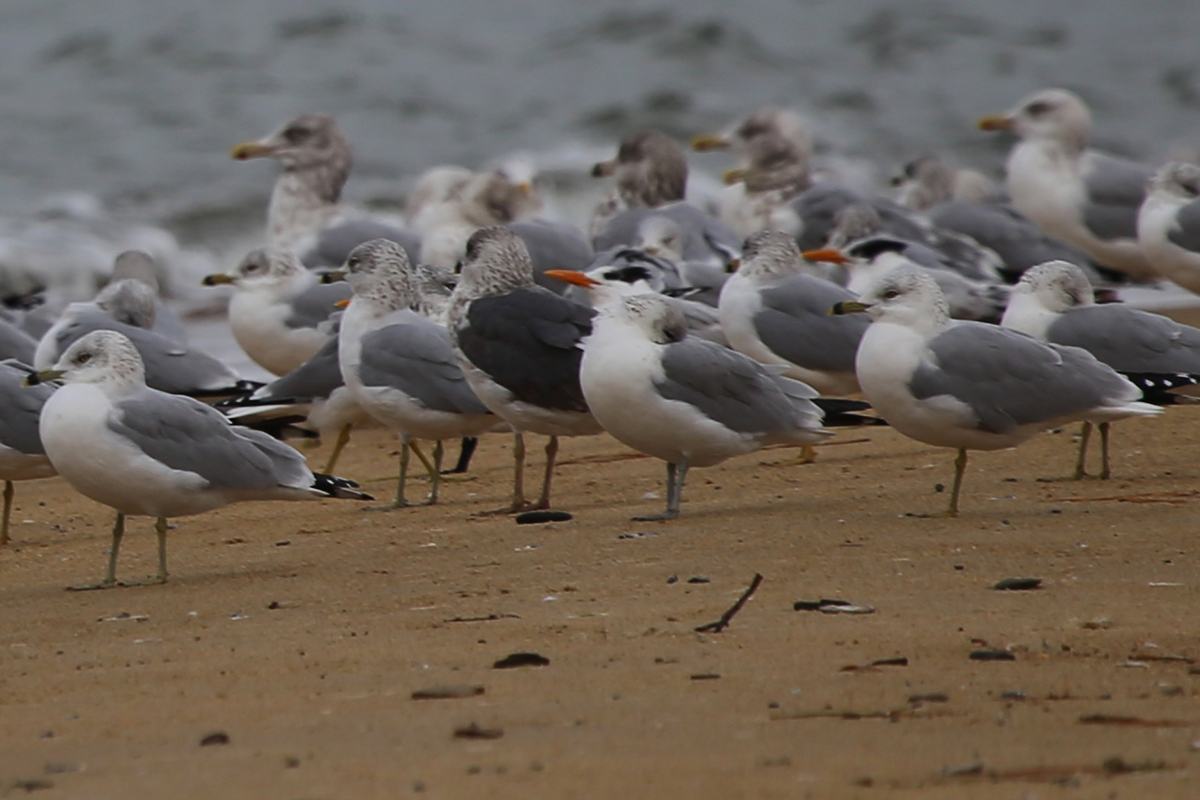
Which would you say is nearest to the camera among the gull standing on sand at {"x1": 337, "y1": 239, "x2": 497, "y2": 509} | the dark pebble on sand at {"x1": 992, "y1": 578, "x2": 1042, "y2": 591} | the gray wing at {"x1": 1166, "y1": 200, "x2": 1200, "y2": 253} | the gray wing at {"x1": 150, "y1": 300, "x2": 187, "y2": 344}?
the dark pebble on sand at {"x1": 992, "y1": 578, "x2": 1042, "y2": 591}

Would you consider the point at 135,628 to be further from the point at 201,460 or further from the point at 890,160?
the point at 890,160

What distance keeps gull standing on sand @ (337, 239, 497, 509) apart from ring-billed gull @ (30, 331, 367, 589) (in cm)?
146

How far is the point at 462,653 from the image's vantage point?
5023 mm

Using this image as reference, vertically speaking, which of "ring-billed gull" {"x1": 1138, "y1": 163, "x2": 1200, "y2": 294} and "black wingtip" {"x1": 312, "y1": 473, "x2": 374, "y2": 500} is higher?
"ring-billed gull" {"x1": 1138, "y1": 163, "x2": 1200, "y2": 294}

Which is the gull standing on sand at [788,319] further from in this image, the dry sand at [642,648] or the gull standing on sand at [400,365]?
the gull standing on sand at [400,365]

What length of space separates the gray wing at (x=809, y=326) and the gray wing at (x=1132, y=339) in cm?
139

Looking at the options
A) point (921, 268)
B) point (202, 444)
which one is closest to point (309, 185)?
point (921, 268)

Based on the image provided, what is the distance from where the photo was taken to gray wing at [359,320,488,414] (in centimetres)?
858

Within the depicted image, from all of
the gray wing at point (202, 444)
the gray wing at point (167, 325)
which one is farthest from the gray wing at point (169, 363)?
the gray wing at point (202, 444)

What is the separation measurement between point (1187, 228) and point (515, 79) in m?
20.3

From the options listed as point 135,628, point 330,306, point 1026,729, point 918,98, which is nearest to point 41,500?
point 330,306

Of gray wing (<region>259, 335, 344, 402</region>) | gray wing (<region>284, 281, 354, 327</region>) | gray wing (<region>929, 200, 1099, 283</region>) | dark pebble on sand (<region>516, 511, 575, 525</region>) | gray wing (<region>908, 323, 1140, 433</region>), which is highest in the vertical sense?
gray wing (<region>929, 200, 1099, 283</region>)

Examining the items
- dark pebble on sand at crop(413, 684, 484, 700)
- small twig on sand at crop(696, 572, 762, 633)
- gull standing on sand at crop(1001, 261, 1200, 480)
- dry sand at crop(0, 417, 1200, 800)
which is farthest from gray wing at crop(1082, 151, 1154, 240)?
dark pebble on sand at crop(413, 684, 484, 700)

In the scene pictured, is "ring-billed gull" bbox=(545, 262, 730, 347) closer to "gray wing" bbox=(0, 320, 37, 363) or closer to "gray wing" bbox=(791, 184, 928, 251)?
"gray wing" bbox=(0, 320, 37, 363)
